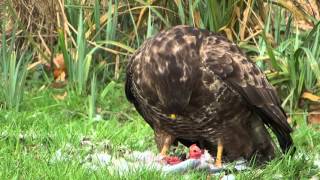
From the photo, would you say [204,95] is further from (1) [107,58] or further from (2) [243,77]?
(1) [107,58]

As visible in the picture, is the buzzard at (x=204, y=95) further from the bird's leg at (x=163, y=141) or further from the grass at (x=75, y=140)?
the grass at (x=75, y=140)

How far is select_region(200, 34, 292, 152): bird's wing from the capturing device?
4715mm

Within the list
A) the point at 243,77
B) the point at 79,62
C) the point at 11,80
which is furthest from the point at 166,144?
the point at 79,62

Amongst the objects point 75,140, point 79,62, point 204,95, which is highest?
point 204,95

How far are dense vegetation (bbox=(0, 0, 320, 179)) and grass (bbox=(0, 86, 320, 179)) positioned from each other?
2cm

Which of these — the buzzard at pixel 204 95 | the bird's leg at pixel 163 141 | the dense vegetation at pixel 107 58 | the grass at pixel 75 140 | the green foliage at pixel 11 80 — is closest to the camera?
the grass at pixel 75 140

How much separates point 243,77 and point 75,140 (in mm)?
1301

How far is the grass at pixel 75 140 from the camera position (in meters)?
4.23

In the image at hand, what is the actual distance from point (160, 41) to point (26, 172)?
46.4 inches

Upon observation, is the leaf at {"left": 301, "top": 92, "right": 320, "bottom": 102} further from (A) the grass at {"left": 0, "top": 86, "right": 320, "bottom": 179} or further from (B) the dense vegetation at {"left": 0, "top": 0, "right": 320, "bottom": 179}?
(A) the grass at {"left": 0, "top": 86, "right": 320, "bottom": 179}

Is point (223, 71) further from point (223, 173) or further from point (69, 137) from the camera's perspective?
point (69, 137)

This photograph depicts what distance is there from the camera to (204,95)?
4.65 meters

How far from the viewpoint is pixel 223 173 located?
4512 millimetres

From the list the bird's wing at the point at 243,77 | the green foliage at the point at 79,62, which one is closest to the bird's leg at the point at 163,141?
the bird's wing at the point at 243,77
